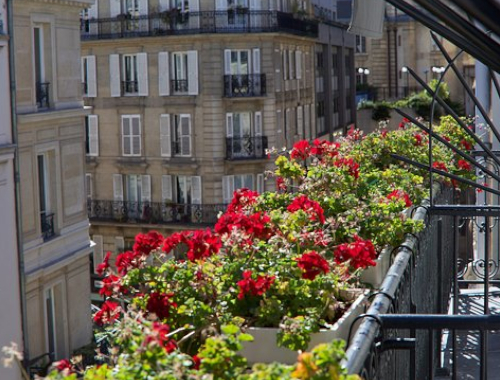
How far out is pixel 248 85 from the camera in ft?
119

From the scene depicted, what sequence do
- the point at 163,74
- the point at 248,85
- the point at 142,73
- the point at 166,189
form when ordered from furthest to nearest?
the point at 142,73 < the point at 166,189 < the point at 248,85 < the point at 163,74


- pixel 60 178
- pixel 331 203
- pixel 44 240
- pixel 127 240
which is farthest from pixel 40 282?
pixel 127 240

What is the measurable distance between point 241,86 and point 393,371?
108 ft

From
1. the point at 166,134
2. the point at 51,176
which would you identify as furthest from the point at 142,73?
the point at 51,176

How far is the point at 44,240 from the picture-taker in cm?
1864

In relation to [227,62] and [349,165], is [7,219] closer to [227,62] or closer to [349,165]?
[349,165]

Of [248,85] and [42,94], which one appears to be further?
[248,85]

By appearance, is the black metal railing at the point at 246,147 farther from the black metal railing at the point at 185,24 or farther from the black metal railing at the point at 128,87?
the black metal railing at the point at 128,87

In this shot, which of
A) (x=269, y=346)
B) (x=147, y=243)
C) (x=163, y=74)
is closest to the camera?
(x=269, y=346)

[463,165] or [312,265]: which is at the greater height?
[312,265]

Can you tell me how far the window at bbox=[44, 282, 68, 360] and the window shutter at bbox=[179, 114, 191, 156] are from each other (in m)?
17.4

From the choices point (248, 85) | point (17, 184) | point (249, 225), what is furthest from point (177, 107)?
point (249, 225)

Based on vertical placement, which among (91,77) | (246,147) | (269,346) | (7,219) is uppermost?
(91,77)

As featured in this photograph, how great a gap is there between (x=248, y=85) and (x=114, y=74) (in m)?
4.69
